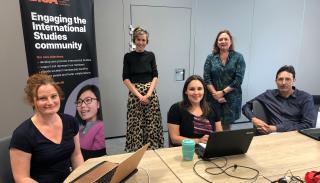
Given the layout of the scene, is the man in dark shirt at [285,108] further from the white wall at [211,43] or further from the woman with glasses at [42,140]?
the white wall at [211,43]

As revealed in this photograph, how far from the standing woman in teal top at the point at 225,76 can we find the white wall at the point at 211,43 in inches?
48.7

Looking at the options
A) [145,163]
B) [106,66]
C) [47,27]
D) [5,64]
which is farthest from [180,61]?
[145,163]

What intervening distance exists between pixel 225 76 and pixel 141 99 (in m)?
1.01

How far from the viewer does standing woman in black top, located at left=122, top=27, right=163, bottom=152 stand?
2967mm

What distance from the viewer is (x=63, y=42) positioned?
8.45 feet

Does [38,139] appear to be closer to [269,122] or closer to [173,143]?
[173,143]

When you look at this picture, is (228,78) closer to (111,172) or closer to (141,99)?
(141,99)

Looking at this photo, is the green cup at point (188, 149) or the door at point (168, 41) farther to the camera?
the door at point (168, 41)

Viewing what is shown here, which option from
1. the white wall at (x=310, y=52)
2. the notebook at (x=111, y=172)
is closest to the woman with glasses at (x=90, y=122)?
the notebook at (x=111, y=172)

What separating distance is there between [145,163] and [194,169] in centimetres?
30

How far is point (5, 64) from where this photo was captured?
8.54 ft

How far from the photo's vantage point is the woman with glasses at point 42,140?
1.37 metres

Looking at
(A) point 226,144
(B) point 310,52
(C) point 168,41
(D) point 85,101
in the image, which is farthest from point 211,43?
(A) point 226,144

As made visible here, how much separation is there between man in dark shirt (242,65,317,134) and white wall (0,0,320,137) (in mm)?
1894
